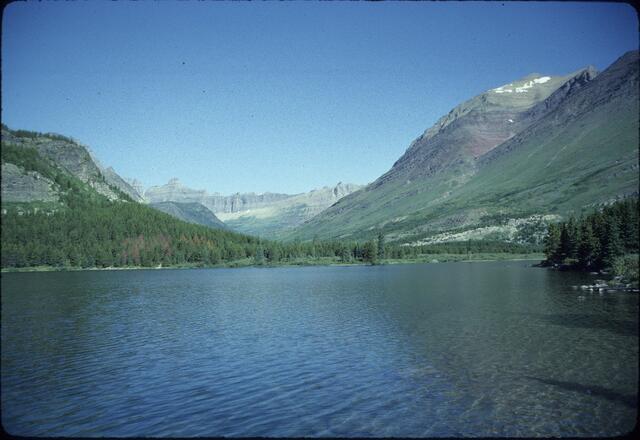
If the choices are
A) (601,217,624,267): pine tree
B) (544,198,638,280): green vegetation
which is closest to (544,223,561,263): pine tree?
(544,198,638,280): green vegetation

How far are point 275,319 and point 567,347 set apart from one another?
34912 millimetres

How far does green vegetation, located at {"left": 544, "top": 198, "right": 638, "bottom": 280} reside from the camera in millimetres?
106762

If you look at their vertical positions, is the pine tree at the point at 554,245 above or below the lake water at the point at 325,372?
above

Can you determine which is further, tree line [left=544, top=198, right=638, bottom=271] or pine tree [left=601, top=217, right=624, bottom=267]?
tree line [left=544, top=198, right=638, bottom=271]

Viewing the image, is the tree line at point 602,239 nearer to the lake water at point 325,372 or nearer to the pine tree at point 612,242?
the pine tree at point 612,242

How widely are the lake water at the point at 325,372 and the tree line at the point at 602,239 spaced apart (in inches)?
2161

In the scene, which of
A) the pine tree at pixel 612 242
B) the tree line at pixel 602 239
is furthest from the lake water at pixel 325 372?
the tree line at pixel 602 239

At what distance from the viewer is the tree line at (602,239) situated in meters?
115

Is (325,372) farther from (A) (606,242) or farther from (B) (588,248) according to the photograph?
(B) (588,248)

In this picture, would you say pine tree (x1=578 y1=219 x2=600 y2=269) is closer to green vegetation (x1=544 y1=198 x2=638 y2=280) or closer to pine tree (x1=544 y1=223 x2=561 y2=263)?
green vegetation (x1=544 y1=198 x2=638 y2=280)

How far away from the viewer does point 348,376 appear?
1375 inches

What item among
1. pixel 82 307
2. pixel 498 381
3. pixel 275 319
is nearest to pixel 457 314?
pixel 275 319

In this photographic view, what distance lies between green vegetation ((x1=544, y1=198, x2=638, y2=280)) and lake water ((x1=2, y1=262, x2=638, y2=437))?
4494 centimetres

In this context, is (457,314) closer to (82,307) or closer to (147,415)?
(147,415)
